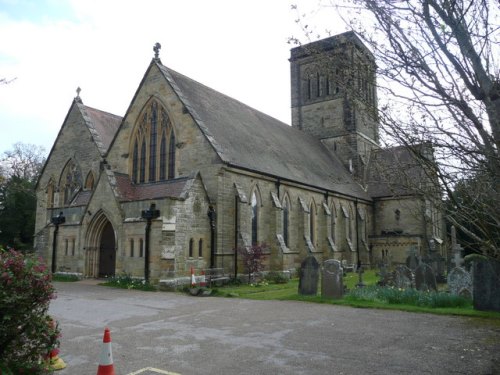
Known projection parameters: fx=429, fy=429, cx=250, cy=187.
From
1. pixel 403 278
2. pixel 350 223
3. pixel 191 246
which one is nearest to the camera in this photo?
pixel 403 278

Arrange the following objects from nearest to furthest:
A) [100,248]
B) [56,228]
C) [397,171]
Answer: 1. [397,171]
2. [100,248]
3. [56,228]

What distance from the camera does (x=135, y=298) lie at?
50.0 feet

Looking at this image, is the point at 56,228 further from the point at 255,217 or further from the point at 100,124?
the point at 255,217

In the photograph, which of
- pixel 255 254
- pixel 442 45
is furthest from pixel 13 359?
pixel 255 254

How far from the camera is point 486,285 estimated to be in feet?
40.1

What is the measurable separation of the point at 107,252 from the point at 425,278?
15087 millimetres

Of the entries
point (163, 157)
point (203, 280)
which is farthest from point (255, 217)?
point (163, 157)

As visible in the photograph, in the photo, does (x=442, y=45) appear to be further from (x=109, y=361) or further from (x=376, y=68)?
(x=109, y=361)

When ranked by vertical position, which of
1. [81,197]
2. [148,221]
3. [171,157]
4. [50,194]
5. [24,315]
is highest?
[171,157]

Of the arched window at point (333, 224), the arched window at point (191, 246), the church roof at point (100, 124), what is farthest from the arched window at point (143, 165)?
the arched window at point (333, 224)

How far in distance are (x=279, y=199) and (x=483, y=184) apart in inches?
748

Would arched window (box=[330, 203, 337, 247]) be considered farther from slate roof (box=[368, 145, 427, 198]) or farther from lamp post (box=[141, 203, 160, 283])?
slate roof (box=[368, 145, 427, 198])

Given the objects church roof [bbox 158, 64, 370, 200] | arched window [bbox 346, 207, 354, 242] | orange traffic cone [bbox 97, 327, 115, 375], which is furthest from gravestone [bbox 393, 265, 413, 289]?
arched window [bbox 346, 207, 354, 242]

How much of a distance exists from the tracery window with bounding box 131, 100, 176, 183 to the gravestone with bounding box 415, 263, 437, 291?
13.2 metres
